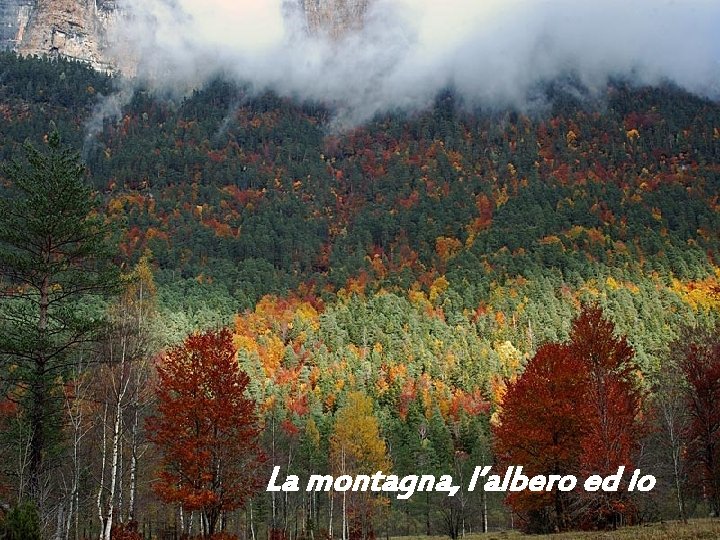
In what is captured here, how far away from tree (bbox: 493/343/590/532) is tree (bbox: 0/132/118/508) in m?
21.5

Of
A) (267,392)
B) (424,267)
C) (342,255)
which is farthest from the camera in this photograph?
(342,255)

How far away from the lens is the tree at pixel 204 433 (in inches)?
1089

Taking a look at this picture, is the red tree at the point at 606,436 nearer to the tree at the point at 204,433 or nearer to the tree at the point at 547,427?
the tree at the point at 547,427

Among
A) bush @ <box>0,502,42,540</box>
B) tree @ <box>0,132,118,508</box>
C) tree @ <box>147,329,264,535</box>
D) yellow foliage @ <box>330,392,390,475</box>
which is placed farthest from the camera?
yellow foliage @ <box>330,392,390,475</box>

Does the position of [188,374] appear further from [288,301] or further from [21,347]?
[288,301]

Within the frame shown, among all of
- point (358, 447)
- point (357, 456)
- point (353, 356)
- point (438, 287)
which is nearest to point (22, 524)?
point (357, 456)

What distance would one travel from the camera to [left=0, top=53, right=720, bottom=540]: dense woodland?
2669 centimetres

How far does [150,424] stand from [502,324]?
3601 inches

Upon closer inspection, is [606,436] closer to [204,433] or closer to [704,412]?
[704,412]

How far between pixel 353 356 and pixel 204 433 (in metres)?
70.5

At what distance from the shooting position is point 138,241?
534 ft

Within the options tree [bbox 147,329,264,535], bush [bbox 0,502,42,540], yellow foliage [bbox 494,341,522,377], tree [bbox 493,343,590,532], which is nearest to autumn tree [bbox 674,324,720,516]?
tree [bbox 493,343,590,532]

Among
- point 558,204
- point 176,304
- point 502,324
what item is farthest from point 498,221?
point 176,304

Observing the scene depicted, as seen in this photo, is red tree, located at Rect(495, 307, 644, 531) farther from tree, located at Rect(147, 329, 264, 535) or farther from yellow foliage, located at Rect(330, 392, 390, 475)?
yellow foliage, located at Rect(330, 392, 390, 475)
